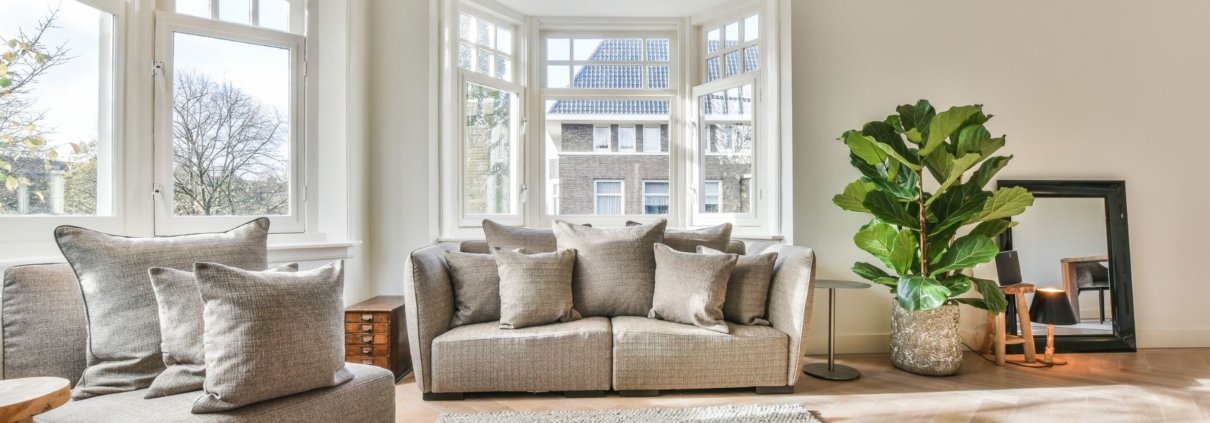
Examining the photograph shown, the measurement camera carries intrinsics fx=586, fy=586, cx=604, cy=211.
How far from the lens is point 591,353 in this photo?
2729 millimetres

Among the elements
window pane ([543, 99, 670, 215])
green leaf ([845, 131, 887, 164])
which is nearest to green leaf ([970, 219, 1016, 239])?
green leaf ([845, 131, 887, 164])

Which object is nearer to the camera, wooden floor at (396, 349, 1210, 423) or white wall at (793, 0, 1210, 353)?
wooden floor at (396, 349, 1210, 423)

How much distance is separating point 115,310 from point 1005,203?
3.66 metres

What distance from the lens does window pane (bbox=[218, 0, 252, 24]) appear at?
9.64 ft

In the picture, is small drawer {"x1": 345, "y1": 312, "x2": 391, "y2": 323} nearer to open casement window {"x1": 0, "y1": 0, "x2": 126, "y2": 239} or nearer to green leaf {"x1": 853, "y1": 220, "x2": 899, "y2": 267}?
open casement window {"x1": 0, "y1": 0, "x2": 126, "y2": 239}

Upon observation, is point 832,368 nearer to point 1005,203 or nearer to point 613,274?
point 1005,203

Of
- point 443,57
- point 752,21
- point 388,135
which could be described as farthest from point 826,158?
point 388,135

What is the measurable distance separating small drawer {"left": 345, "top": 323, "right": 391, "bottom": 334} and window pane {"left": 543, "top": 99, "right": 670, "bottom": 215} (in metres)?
1.47

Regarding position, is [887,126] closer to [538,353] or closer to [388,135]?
[538,353]

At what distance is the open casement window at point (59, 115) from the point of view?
213cm

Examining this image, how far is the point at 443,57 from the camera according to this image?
3629 millimetres

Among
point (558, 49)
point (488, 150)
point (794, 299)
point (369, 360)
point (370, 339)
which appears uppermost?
point (558, 49)

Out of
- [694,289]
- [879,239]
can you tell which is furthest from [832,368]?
[694,289]

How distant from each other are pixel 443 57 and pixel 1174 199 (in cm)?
480
